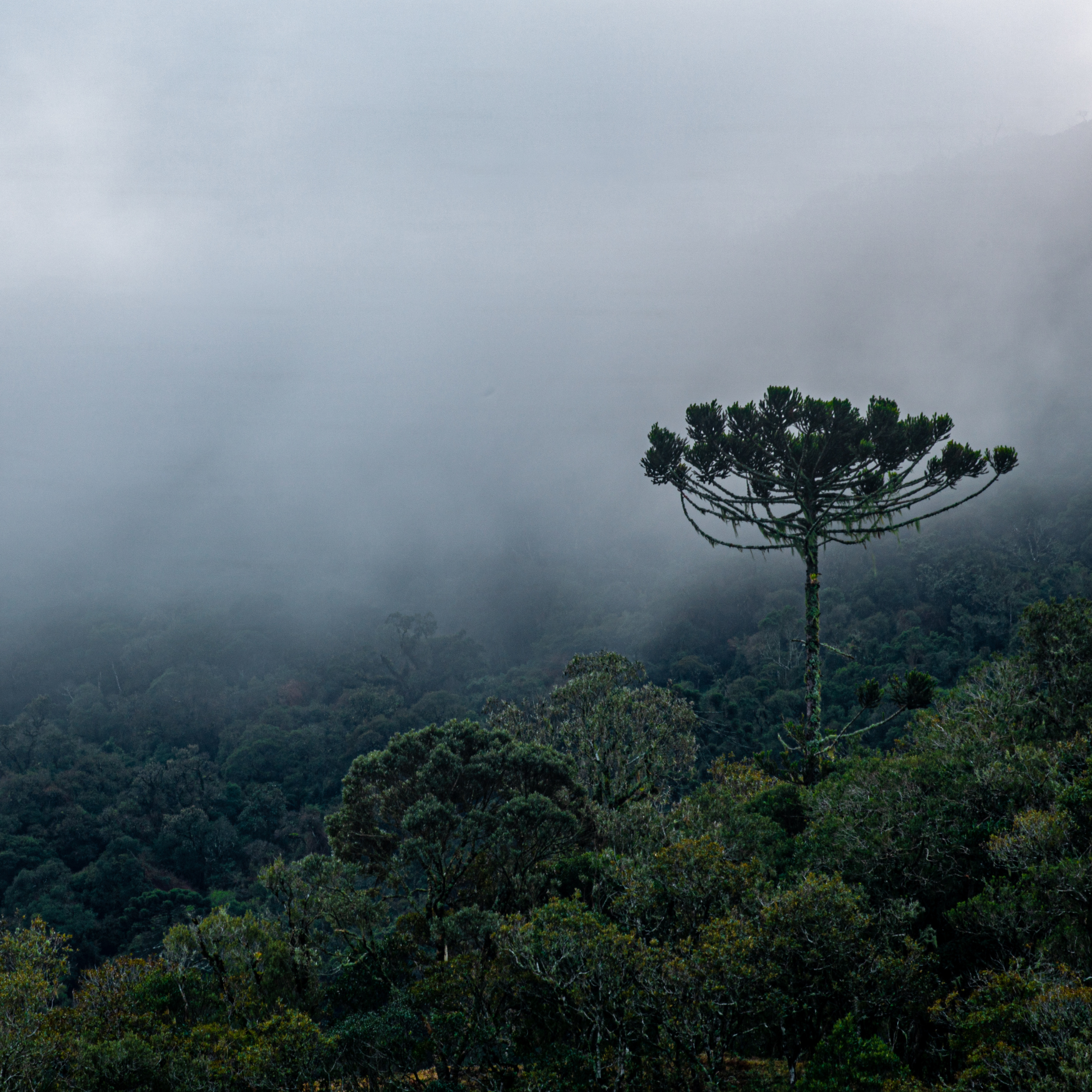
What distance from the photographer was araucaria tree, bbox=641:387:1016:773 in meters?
19.0

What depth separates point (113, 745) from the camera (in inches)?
3179

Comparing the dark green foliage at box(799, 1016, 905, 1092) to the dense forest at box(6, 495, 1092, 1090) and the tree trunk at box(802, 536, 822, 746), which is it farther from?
the tree trunk at box(802, 536, 822, 746)

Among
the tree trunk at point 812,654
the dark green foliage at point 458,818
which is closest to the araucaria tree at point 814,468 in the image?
the tree trunk at point 812,654

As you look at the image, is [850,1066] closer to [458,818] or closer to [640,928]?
[640,928]

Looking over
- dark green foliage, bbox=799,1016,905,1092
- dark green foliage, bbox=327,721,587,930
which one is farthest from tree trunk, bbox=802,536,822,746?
dark green foliage, bbox=799,1016,905,1092

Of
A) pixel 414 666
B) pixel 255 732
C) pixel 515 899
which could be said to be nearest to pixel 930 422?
pixel 515 899

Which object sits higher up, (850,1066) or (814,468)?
(814,468)

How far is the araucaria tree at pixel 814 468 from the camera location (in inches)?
749

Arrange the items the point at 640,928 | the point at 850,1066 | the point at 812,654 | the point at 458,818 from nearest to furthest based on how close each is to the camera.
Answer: the point at 850,1066 < the point at 640,928 < the point at 458,818 < the point at 812,654

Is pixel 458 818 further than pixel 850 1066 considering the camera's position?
Yes

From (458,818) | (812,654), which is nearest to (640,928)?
(458,818)

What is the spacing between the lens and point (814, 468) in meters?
19.8

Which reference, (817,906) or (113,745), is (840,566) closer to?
(113,745)

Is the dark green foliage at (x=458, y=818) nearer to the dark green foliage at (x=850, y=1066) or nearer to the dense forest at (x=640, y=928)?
the dense forest at (x=640, y=928)
